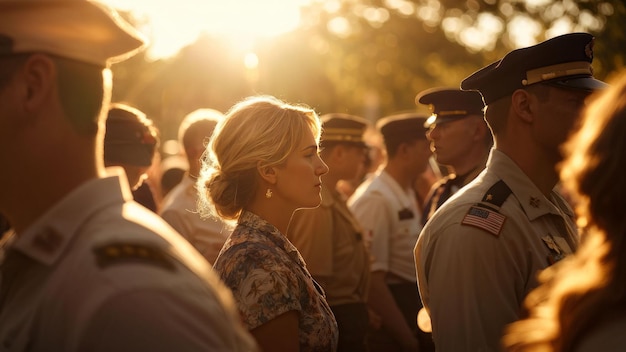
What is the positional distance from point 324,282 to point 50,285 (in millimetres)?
4667

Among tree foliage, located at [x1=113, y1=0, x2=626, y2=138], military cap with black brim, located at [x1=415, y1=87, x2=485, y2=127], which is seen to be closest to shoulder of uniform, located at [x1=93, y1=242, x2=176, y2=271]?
military cap with black brim, located at [x1=415, y1=87, x2=485, y2=127]

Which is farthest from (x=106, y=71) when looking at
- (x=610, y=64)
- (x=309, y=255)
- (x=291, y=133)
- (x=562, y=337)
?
(x=610, y=64)

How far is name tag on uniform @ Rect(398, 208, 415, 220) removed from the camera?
7.58 meters

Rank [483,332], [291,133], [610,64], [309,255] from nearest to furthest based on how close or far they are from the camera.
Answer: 1. [483,332]
2. [291,133]
3. [309,255]
4. [610,64]

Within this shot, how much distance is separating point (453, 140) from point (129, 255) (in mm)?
4959

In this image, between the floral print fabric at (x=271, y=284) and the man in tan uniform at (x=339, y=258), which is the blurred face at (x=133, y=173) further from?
the floral print fabric at (x=271, y=284)

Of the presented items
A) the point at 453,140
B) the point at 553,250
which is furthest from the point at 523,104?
the point at 453,140

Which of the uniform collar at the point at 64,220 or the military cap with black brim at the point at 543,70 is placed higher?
the military cap with black brim at the point at 543,70

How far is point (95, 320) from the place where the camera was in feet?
5.61

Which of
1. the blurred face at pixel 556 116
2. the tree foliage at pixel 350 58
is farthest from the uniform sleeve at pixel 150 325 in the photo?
the tree foliage at pixel 350 58

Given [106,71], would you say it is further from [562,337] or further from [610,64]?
[610,64]

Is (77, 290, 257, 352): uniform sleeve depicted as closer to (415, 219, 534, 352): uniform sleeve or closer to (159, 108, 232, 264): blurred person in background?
(415, 219, 534, 352): uniform sleeve

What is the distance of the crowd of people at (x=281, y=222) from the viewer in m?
1.81

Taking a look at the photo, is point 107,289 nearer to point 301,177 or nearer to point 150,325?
point 150,325
